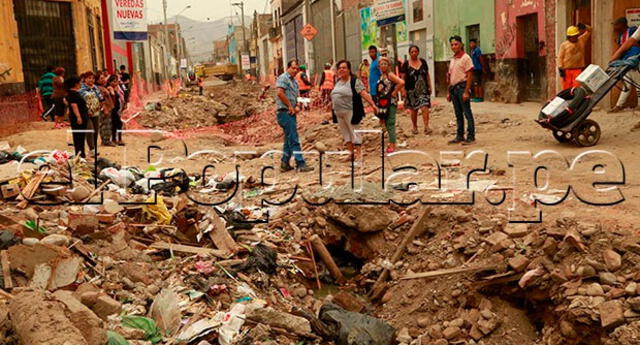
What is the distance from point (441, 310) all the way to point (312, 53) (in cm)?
3753

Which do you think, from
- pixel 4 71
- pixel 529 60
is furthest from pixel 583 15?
pixel 4 71

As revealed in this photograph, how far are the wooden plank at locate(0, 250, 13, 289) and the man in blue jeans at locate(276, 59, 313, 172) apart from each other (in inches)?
204

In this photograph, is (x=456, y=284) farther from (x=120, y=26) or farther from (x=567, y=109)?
(x=120, y=26)

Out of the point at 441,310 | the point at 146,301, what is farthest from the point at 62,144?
the point at 441,310

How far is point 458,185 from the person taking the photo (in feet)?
27.1

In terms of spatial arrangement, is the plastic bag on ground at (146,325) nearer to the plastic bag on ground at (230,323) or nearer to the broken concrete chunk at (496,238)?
the plastic bag on ground at (230,323)

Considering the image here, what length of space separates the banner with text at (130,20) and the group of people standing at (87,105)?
509cm

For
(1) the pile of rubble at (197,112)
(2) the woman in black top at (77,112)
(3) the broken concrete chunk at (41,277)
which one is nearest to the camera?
(3) the broken concrete chunk at (41,277)

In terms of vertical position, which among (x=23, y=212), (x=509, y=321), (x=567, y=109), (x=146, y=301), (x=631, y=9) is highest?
(x=631, y=9)

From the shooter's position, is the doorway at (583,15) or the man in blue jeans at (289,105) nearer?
the man in blue jeans at (289,105)

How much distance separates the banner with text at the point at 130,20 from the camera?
22781 mm

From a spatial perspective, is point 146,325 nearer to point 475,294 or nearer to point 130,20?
point 475,294

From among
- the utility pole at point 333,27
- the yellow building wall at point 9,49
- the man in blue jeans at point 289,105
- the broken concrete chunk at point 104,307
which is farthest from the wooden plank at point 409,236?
the utility pole at point 333,27

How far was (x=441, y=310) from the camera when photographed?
6.27m
